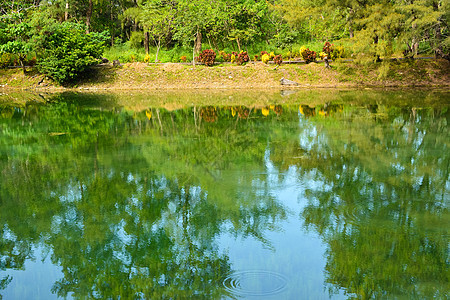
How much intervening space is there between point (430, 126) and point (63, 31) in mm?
24307

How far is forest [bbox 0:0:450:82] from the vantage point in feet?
81.2

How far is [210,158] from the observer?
9109 millimetres

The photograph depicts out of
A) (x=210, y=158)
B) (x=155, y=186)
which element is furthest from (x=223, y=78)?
(x=155, y=186)

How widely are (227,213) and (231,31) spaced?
2812 cm

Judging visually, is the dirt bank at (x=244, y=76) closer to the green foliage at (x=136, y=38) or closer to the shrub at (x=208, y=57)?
the shrub at (x=208, y=57)

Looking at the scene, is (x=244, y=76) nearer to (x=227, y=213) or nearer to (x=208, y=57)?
(x=208, y=57)

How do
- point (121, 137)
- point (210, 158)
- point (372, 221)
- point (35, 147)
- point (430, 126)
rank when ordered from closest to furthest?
point (372, 221)
point (210, 158)
point (35, 147)
point (121, 137)
point (430, 126)

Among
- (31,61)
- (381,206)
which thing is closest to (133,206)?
(381,206)

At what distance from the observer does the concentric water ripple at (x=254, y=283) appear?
4.05 meters

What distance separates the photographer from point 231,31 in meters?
32.5

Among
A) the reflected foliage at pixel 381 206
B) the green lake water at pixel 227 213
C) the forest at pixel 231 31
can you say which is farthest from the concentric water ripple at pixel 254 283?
the forest at pixel 231 31

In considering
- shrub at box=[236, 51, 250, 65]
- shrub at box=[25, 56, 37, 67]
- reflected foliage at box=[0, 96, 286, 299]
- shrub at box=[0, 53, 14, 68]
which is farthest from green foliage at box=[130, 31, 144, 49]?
reflected foliage at box=[0, 96, 286, 299]

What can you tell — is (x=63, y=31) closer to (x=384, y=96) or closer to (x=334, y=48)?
(x=334, y=48)

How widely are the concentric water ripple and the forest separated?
2202cm
